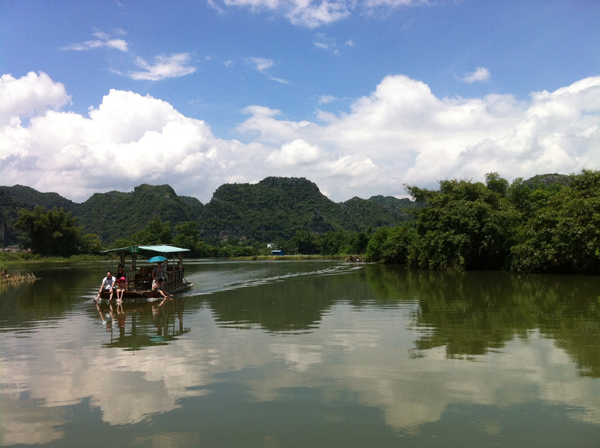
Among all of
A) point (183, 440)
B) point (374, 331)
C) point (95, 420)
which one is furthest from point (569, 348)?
point (95, 420)

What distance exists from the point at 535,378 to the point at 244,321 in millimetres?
7855

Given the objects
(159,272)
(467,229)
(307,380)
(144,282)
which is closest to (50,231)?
(144,282)

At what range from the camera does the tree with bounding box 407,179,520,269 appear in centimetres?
3678

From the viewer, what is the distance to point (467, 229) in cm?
3697

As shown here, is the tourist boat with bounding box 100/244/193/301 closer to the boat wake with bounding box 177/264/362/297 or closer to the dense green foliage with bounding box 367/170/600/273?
the boat wake with bounding box 177/264/362/297

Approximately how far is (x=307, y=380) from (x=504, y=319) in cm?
742

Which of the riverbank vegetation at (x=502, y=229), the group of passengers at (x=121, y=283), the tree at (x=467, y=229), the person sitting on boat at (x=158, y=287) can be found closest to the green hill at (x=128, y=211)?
the riverbank vegetation at (x=502, y=229)

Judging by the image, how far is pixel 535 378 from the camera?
669 centimetres

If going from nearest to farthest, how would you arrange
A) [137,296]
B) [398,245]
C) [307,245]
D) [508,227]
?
[137,296]
[508,227]
[398,245]
[307,245]

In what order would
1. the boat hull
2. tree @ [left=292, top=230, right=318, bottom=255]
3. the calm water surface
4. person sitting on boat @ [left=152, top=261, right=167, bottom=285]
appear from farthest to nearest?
tree @ [left=292, top=230, right=318, bottom=255]
person sitting on boat @ [left=152, top=261, right=167, bottom=285]
the boat hull
the calm water surface

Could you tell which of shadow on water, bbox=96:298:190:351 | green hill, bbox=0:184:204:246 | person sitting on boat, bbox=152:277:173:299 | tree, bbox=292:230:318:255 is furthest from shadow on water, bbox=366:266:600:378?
green hill, bbox=0:184:204:246

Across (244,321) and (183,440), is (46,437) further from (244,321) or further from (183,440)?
(244,321)

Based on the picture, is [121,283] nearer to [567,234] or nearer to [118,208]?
[567,234]

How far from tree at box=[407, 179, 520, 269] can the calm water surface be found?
24.3 metres
